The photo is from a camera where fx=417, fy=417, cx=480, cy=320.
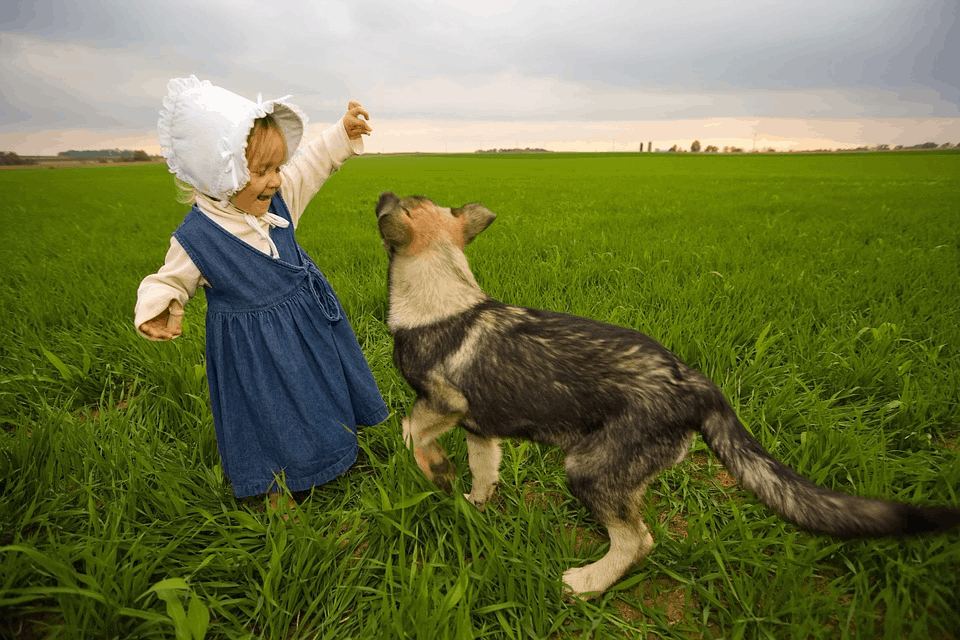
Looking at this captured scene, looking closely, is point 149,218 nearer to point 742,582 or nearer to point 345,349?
point 345,349

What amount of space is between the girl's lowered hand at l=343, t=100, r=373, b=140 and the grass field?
1721 mm

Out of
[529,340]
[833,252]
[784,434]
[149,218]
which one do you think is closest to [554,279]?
[784,434]

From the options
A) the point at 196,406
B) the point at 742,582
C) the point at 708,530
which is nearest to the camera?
the point at 742,582

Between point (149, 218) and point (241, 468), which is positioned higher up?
point (149, 218)

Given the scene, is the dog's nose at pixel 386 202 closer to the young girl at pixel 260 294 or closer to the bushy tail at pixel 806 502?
the young girl at pixel 260 294

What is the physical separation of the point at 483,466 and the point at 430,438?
410 mm

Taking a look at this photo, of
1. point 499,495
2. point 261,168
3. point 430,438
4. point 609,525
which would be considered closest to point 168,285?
point 261,168

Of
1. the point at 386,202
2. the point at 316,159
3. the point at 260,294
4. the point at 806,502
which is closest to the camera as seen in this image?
the point at 806,502

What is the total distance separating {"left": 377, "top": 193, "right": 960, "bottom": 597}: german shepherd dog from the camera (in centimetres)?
158

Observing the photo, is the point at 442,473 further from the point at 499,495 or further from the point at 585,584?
the point at 585,584

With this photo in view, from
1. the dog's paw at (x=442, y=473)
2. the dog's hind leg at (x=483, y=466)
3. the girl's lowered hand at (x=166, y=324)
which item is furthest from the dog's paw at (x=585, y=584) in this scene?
the girl's lowered hand at (x=166, y=324)

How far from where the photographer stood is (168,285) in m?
1.87

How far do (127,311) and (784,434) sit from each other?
594 centimetres

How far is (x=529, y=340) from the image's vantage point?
1.79 meters
